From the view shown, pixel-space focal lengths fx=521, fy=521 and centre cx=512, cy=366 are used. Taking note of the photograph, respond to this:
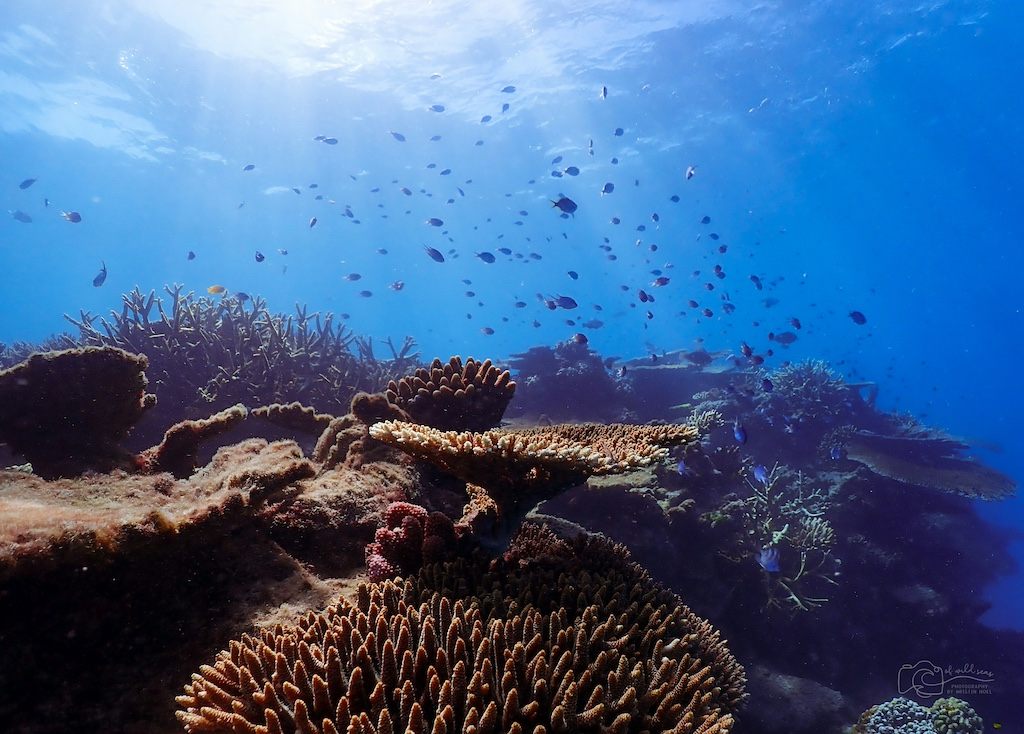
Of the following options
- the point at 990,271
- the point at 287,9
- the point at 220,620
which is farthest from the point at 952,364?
the point at 220,620

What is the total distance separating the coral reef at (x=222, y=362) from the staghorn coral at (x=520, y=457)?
5827 mm

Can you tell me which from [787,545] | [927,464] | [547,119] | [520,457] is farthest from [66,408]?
[547,119]

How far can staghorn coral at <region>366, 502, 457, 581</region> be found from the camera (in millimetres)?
3283

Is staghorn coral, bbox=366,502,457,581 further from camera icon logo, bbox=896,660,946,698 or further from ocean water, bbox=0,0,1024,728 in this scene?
ocean water, bbox=0,0,1024,728

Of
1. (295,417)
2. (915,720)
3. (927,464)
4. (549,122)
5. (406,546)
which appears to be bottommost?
(406,546)

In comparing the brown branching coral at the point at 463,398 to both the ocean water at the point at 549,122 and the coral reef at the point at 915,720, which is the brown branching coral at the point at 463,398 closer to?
the coral reef at the point at 915,720

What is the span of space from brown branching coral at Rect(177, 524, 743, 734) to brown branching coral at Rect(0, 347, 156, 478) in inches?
111

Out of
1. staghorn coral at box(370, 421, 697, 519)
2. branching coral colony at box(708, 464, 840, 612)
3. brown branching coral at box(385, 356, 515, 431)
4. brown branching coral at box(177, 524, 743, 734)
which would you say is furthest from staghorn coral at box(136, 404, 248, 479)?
branching coral colony at box(708, 464, 840, 612)

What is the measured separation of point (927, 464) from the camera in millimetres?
13117

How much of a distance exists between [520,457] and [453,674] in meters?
1.41

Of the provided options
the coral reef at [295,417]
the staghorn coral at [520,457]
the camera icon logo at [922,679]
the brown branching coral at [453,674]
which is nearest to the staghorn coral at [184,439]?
the coral reef at [295,417]

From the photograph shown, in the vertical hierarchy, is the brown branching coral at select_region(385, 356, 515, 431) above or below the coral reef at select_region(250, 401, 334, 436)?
above

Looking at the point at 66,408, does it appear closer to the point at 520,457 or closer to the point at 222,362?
the point at 520,457

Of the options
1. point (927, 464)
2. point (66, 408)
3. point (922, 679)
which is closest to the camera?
point (66, 408)
